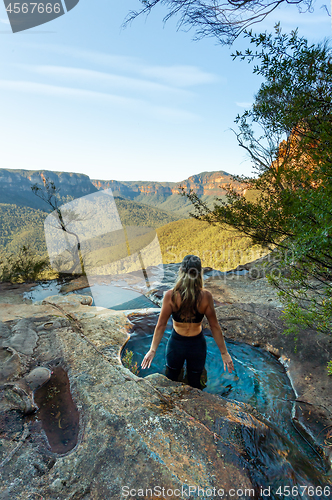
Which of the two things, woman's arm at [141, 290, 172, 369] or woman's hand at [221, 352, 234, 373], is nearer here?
woman's arm at [141, 290, 172, 369]

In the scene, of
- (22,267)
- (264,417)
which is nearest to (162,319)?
(264,417)

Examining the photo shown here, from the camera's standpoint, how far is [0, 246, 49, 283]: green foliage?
9.77m

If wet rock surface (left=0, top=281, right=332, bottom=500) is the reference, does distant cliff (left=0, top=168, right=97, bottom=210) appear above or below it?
above

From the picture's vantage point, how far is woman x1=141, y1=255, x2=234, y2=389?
2830mm

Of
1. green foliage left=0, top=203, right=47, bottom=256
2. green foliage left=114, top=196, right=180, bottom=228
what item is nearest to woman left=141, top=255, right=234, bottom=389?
green foliage left=0, top=203, right=47, bottom=256

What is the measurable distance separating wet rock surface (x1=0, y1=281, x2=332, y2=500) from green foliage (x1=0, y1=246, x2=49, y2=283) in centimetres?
657

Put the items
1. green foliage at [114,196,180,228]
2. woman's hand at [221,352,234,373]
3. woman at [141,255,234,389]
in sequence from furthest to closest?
green foliage at [114,196,180,228] → woman's hand at [221,352,234,373] → woman at [141,255,234,389]

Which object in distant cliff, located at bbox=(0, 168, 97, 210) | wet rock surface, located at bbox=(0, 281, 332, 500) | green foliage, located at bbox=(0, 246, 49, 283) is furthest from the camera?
distant cliff, located at bbox=(0, 168, 97, 210)

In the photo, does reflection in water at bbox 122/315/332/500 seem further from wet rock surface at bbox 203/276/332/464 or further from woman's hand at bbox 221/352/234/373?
woman's hand at bbox 221/352/234/373

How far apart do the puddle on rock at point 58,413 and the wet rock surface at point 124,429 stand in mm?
55

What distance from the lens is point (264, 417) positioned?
3.01 metres

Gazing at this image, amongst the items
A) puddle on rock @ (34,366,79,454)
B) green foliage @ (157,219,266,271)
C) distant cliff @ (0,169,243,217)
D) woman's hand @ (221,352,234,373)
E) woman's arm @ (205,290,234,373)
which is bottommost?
green foliage @ (157,219,266,271)

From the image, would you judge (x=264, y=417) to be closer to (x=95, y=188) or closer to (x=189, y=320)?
(x=189, y=320)

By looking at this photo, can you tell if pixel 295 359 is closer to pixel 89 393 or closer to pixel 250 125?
pixel 89 393
